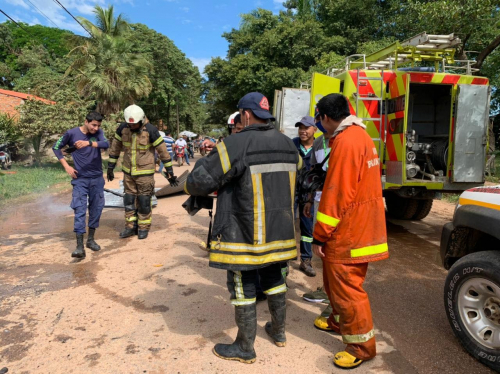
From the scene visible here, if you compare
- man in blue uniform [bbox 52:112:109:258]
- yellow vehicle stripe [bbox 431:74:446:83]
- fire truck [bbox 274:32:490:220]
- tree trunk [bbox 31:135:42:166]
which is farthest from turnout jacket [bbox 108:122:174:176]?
tree trunk [bbox 31:135:42:166]

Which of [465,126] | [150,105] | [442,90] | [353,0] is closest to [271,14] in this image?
[353,0]

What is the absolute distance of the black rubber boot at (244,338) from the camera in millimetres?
2662

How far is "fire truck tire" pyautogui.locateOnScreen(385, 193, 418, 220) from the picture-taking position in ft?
23.1

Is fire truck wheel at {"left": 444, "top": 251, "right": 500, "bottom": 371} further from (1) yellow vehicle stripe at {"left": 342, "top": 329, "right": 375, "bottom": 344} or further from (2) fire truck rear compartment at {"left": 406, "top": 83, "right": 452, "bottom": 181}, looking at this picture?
(2) fire truck rear compartment at {"left": 406, "top": 83, "right": 452, "bottom": 181}

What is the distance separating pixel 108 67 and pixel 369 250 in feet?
64.6

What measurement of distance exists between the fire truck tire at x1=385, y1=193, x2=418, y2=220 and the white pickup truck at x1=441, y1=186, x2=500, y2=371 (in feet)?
13.7

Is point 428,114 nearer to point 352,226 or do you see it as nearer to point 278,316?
point 352,226

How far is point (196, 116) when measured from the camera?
47.0 metres

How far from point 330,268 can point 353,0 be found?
21115 millimetres

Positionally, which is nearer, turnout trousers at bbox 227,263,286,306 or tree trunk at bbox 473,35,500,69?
turnout trousers at bbox 227,263,286,306

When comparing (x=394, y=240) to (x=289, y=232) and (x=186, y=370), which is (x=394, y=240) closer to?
(x=289, y=232)

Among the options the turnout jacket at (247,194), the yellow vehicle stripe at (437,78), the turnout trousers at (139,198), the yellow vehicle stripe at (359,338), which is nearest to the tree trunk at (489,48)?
the yellow vehicle stripe at (437,78)

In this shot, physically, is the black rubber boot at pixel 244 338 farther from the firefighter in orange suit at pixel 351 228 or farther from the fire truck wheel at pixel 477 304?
the fire truck wheel at pixel 477 304

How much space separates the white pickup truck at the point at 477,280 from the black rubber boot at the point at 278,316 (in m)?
1.26
